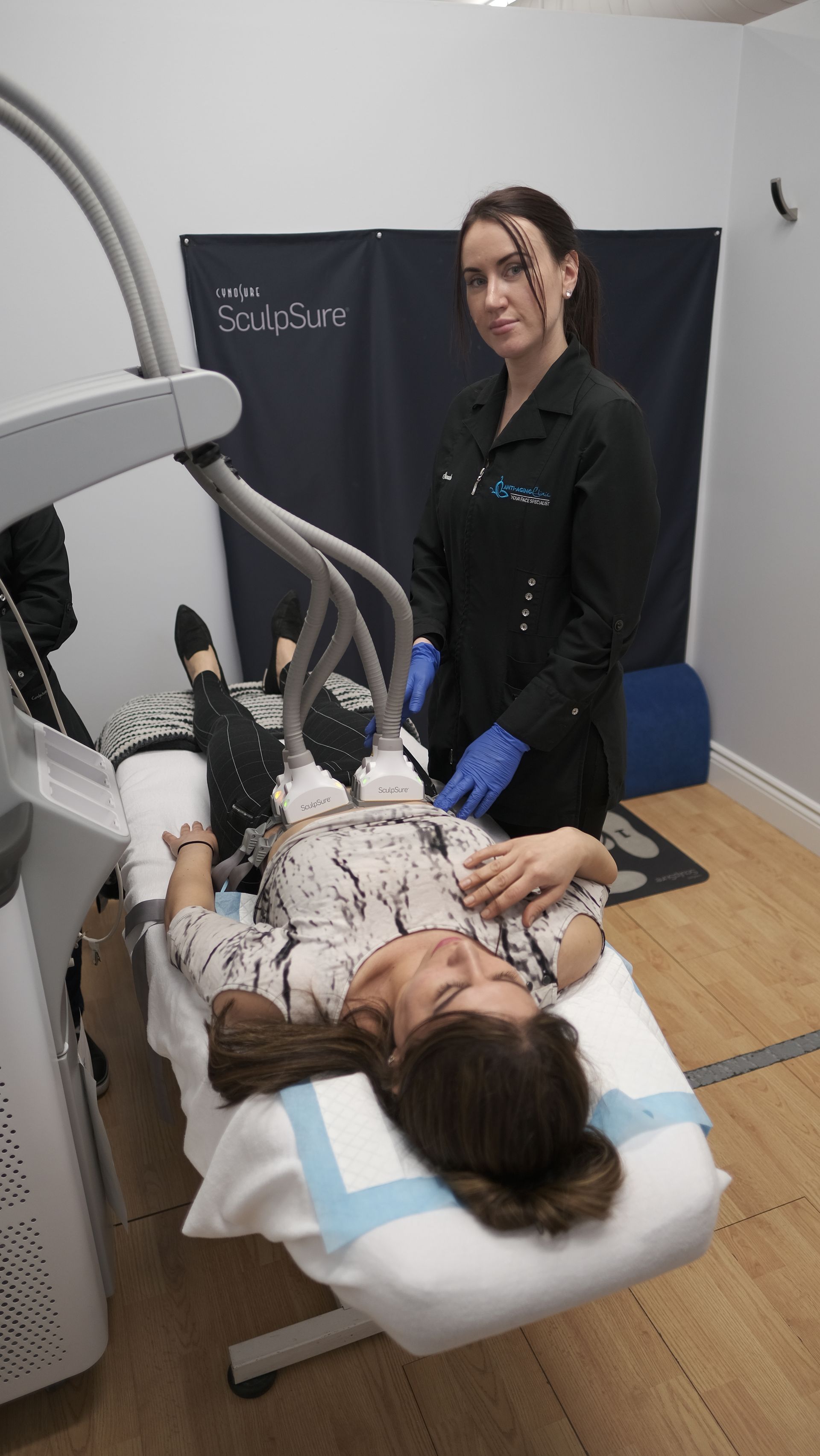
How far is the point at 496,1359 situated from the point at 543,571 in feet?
4.01

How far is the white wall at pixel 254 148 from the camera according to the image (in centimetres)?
214

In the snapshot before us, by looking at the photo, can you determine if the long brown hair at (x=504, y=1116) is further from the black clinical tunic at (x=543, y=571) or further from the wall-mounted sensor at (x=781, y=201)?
the wall-mounted sensor at (x=781, y=201)

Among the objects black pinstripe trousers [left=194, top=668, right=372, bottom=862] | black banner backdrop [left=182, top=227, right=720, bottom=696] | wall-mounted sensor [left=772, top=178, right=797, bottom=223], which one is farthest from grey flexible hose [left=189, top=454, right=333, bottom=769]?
wall-mounted sensor [left=772, top=178, right=797, bottom=223]

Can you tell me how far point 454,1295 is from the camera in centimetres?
79

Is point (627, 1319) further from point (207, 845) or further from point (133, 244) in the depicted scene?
point (133, 244)

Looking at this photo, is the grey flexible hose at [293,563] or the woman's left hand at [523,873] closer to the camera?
the grey flexible hose at [293,563]

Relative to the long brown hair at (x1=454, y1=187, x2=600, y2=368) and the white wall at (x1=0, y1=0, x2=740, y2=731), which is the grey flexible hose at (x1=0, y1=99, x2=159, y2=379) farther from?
the white wall at (x1=0, y1=0, x2=740, y2=731)

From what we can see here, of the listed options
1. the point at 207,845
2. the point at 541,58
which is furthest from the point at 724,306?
the point at 207,845

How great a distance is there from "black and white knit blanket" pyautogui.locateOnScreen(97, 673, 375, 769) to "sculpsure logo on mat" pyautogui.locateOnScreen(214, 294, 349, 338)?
93 cm

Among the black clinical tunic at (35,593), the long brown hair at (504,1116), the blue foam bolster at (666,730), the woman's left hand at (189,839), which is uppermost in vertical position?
the black clinical tunic at (35,593)

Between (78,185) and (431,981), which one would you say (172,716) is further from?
(78,185)

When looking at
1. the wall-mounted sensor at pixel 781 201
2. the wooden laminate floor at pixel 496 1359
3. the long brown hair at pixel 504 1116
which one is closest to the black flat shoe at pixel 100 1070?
the wooden laminate floor at pixel 496 1359

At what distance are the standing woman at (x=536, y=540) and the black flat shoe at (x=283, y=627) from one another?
0.68 metres

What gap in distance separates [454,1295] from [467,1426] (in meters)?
0.69
